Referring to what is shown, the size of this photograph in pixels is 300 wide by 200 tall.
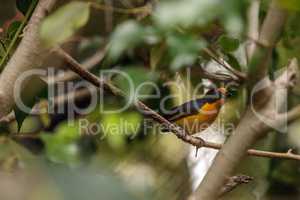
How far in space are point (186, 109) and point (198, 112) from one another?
0.30 feet

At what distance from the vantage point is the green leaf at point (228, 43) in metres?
1.39

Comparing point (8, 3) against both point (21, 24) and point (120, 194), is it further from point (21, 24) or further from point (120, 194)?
point (120, 194)

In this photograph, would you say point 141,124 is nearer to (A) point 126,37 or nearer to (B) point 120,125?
(B) point 120,125

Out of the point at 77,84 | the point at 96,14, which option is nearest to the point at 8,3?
the point at 77,84

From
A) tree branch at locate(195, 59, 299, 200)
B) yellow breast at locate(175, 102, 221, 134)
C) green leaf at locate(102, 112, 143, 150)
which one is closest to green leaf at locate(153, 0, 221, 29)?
tree branch at locate(195, 59, 299, 200)

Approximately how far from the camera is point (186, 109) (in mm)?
2529

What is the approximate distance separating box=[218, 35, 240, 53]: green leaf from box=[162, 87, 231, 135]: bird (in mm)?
1054

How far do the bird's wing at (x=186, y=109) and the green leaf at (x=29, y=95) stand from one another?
2.81 feet

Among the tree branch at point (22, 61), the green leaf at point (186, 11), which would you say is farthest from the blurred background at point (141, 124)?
the tree branch at point (22, 61)

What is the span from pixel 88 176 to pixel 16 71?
0.52 meters

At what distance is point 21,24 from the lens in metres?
1.51

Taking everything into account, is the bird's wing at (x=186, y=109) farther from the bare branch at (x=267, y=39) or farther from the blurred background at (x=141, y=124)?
the bare branch at (x=267, y=39)

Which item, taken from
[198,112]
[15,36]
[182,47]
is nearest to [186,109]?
[198,112]

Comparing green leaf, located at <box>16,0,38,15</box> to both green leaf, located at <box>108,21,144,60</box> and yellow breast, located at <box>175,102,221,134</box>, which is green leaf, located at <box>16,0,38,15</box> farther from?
yellow breast, located at <box>175,102,221,134</box>
